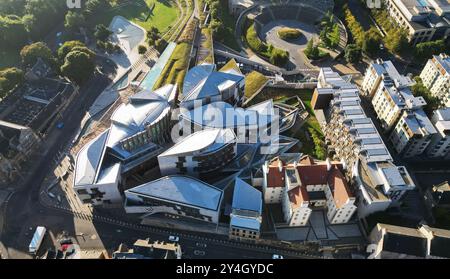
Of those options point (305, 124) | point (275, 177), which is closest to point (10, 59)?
point (275, 177)

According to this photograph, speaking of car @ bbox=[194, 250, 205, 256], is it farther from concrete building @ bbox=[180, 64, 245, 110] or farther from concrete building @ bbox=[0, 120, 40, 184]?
concrete building @ bbox=[0, 120, 40, 184]

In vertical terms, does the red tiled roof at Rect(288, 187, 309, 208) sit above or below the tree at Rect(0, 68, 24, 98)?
above

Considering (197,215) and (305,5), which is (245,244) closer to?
(197,215)

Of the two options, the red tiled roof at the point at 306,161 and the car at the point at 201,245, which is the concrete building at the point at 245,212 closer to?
the car at the point at 201,245

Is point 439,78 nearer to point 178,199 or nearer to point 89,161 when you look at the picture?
point 178,199

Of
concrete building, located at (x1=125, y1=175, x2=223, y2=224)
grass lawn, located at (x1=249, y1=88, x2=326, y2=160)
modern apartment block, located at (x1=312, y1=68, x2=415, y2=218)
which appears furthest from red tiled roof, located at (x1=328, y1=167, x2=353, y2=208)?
concrete building, located at (x1=125, y1=175, x2=223, y2=224)
